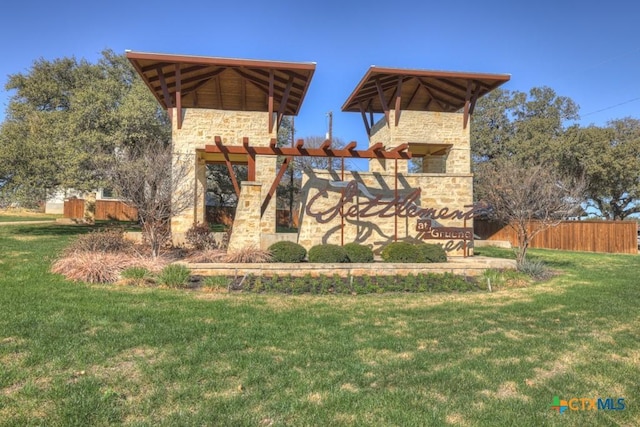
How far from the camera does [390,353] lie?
4.83 m

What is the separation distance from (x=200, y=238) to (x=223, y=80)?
7604mm

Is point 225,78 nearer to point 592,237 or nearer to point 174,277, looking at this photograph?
point 174,277

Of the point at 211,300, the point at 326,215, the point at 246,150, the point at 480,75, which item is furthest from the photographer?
the point at 480,75

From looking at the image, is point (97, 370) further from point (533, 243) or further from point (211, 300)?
point (533, 243)

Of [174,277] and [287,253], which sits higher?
[287,253]

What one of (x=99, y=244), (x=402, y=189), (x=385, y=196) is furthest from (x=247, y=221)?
(x=402, y=189)

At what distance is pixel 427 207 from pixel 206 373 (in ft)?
38.9

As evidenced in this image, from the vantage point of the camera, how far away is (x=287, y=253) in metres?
11.2

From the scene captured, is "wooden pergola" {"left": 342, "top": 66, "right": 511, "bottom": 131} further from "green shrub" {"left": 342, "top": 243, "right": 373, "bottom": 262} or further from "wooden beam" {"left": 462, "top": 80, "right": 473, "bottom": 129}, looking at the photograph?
"green shrub" {"left": 342, "top": 243, "right": 373, "bottom": 262}

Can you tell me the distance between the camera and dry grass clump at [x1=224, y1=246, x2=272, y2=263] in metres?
10.9

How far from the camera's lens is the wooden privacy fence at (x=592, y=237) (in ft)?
72.2

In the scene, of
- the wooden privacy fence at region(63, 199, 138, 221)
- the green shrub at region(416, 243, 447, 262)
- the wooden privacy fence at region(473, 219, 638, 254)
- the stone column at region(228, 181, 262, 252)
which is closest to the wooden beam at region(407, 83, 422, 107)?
the green shrub at region(416, 243, 447, 262)

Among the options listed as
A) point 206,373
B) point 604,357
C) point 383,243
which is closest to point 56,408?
point 206,373

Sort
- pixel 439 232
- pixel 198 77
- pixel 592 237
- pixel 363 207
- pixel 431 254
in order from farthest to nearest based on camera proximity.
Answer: pixel 592 237
pixel 198 77
pixel 439 232
pixel 363 207
pixel 431 254
